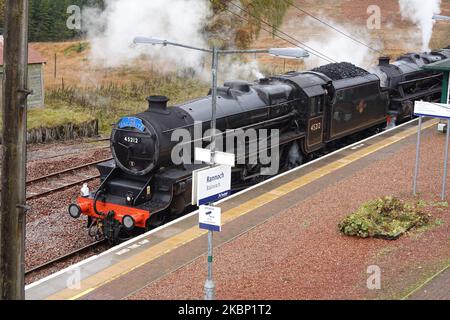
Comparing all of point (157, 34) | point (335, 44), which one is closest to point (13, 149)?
point (157, 34)

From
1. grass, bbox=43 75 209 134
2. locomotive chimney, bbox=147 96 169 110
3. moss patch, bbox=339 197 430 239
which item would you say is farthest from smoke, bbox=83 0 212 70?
moss patch, bbox=339 197 430 239

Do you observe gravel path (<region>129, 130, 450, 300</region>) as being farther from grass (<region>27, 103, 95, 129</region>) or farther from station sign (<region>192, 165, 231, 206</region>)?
grass (<region>27, 103, 95, 129</region>)

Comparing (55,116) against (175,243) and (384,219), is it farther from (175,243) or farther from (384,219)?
(384,219)

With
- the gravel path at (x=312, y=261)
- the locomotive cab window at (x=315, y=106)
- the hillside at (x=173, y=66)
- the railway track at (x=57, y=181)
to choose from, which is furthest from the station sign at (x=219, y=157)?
the hillside at (x=173, y=66)

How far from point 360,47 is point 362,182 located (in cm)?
3447

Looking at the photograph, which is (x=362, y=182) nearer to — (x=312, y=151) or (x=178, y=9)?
(x=312, y=151)

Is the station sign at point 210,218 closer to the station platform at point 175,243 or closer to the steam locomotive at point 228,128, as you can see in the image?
the station platform at point 175,243

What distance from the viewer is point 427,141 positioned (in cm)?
2041

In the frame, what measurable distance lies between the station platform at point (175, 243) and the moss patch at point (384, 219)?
2.11 m

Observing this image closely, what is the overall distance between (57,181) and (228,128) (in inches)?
218

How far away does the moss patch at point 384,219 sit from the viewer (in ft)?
38.1

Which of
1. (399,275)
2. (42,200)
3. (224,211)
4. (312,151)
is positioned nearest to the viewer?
(399,275)

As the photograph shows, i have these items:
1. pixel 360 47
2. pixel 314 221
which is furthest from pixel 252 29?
pixel 314 221

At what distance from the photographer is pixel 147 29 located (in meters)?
29.7
